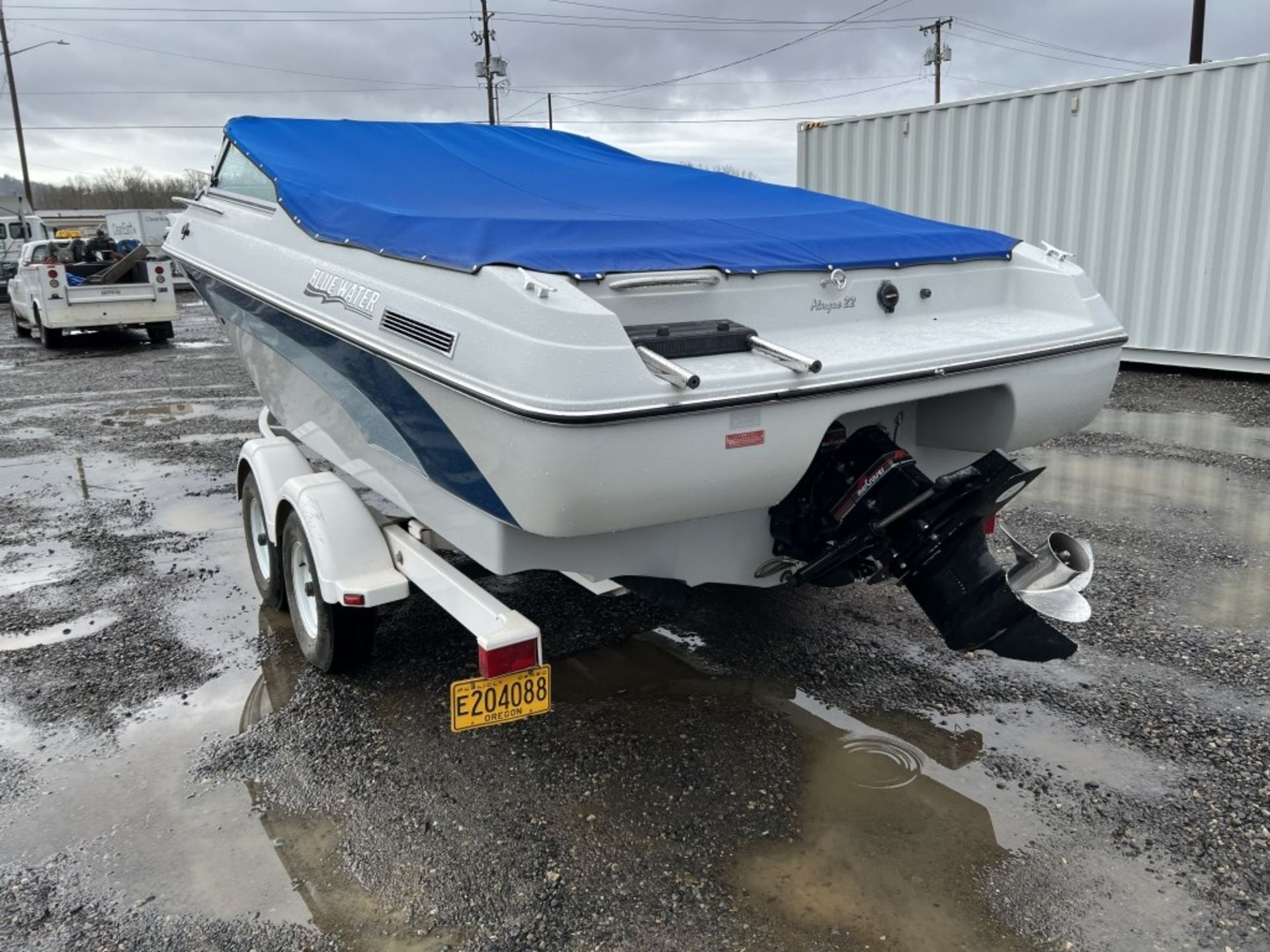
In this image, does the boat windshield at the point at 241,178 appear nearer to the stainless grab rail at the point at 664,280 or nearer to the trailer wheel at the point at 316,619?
the trailer wheel at the point at 316,619

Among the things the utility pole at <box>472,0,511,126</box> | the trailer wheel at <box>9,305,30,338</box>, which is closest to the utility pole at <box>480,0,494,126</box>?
the utility pole at <box>472,0,511,126</box>

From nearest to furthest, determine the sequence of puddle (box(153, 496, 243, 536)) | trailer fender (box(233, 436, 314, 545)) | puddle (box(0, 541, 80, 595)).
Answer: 1. trailer fender (box(233, 436, 314, 545))
2. puddle (box(0, 541, 80, 595))
3. puddle (box(153, 496, 243, 536))

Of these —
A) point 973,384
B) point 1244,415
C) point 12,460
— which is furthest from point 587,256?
point 1244,415

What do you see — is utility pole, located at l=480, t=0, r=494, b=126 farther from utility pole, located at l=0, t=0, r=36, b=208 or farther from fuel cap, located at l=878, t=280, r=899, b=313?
fuel cap, located at l=878, t=280, r=899, b=313

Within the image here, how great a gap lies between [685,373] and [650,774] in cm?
141

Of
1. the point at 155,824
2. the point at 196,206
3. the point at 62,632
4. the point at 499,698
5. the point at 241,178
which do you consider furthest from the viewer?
the point at 196,206

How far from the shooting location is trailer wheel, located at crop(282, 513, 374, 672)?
3875 mm

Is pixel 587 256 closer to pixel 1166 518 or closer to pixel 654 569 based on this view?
pixel 654 569

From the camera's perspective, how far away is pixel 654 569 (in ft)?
10.8

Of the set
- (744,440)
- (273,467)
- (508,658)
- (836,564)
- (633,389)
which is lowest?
(508,658)

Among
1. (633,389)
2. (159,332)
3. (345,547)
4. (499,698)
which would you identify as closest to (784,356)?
(633,389)

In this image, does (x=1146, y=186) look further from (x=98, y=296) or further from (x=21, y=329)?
(x=21, y=329)

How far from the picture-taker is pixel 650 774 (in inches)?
131

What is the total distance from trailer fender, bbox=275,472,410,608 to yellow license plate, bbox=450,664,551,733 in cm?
74
